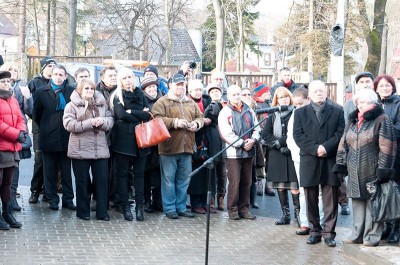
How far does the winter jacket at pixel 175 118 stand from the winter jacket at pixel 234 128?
33 cm

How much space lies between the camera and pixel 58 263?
892cm

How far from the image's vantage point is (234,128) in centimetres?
1200

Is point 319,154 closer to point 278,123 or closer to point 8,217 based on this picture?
point 278,123

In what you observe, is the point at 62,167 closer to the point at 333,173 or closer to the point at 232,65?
the point at 333,173

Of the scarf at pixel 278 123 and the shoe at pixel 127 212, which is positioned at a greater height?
the scarf at pixel 278 123

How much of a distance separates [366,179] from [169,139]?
130 inches

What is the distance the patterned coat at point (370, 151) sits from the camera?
31.4ft

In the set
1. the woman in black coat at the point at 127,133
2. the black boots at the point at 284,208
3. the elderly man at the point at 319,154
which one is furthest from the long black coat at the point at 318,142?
the woman in black coat at the point at 127,133

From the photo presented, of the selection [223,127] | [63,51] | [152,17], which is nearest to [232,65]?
[63,51]

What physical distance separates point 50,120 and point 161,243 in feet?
9.32

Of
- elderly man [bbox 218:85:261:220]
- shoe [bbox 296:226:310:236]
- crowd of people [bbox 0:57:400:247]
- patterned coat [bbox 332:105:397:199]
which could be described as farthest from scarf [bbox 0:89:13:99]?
patterned coat [bbox 332:105:397:199]

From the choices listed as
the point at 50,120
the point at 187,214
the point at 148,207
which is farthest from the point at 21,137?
the point at 187,214

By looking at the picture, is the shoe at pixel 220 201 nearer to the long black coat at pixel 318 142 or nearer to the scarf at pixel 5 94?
the long black coat at pixel 318 142

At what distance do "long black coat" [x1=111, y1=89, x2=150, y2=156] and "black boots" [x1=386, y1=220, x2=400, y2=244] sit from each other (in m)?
3.67
